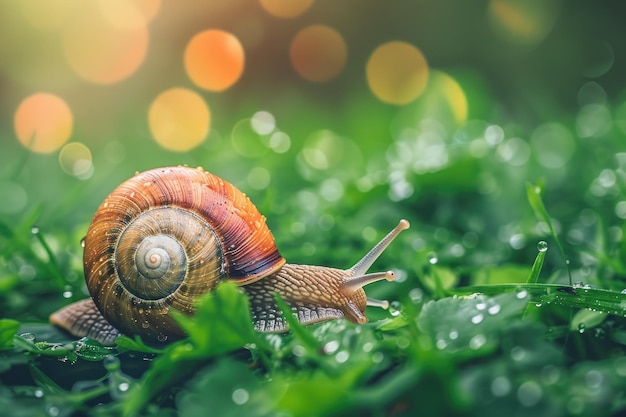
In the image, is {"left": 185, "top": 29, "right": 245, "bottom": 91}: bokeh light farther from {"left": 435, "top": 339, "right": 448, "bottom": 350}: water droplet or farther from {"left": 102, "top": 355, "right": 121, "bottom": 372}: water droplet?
{"left": 435, "top": 339, "right": 448, "bottom": 350}: water droplet

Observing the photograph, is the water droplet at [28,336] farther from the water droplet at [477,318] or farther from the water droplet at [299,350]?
the water droplet at [477,318]

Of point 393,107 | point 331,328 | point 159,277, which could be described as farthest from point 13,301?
point 393,107

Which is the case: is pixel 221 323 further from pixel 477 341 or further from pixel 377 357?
pixel 477 341

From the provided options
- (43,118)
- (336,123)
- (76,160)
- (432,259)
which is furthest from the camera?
(43,118)

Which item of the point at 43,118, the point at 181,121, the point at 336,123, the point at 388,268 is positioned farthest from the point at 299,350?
the point at 43,118

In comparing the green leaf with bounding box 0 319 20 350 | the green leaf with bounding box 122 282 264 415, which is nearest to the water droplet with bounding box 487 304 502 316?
the green leaf with bounding box 122 282 264 415

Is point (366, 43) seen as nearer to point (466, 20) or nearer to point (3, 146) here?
point (466, 20)
